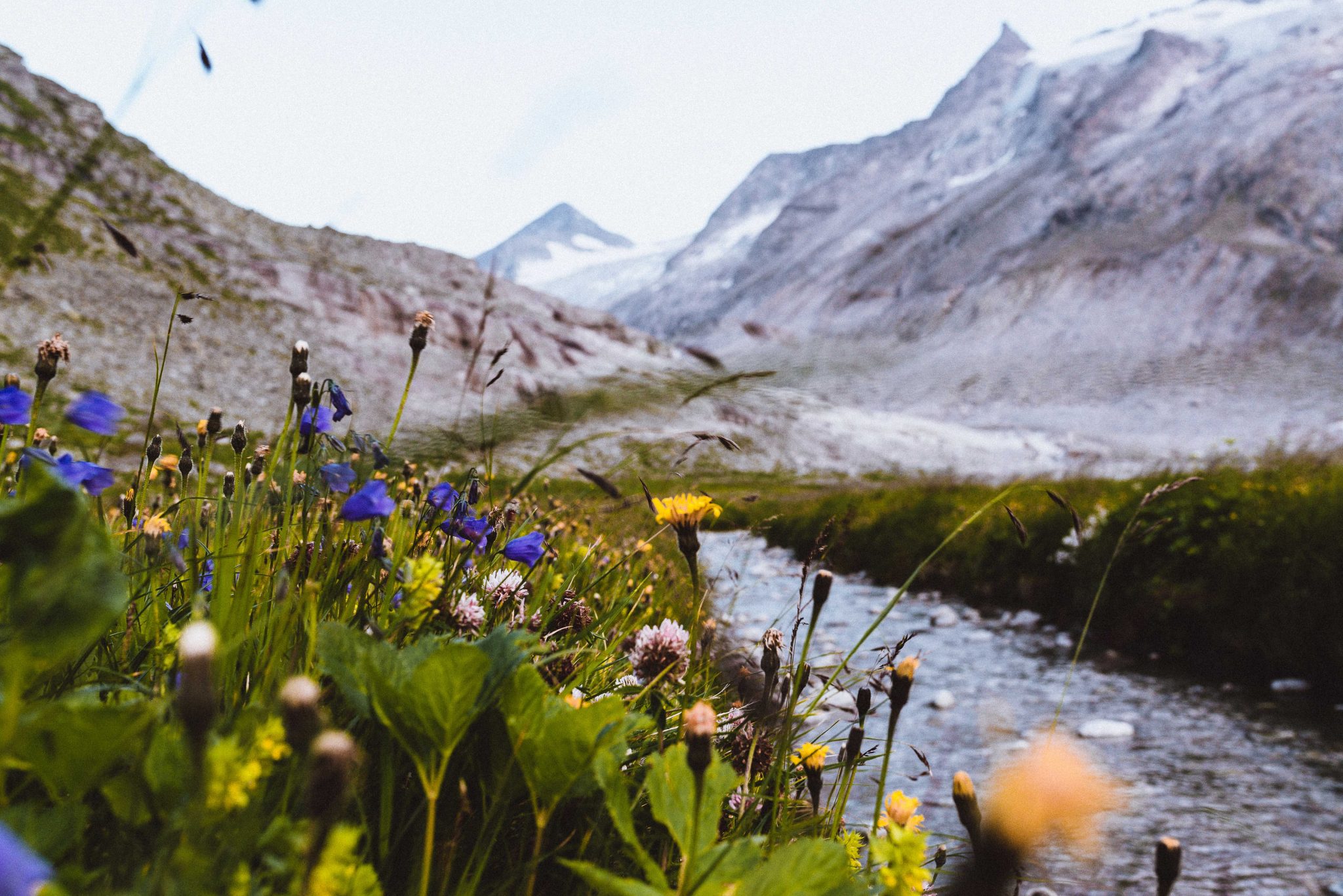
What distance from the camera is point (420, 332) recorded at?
142 centimetres

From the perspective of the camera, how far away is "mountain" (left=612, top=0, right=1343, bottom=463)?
194ft

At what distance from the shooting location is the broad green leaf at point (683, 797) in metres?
0.93

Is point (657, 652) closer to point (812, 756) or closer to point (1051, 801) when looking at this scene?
point (812, 756)

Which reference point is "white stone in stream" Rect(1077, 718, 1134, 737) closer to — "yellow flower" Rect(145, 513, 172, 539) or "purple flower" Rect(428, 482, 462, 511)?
"purple flower" Rect(428, 482, 462, 511)

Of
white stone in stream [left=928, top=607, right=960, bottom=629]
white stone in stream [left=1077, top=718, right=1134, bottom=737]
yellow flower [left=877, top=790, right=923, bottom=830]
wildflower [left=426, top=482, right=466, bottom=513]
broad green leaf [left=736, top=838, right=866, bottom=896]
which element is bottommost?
white stone in stream [left=928, top=607, right=960, bottom=629]

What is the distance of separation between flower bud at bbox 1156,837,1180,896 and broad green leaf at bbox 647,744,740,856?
511 millimetres

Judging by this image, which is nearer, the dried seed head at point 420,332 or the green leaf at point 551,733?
the green leaf at point 551,733

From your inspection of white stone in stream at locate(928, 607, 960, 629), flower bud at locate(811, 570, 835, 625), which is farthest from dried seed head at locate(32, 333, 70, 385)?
white stone in stream at locate(928, 607, 960, 629)

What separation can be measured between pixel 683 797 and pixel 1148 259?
8631 centimetres

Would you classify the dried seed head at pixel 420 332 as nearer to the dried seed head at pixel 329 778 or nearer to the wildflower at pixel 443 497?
the wildflower at pixel 443 497

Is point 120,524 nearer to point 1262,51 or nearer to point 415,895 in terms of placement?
point 415,895

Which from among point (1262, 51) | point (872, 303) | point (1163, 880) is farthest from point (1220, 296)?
point (1163, 880)

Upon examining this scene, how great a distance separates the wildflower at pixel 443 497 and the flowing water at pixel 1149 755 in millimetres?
789

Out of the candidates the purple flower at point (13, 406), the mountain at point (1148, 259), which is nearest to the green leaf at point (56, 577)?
the purple flower at point (13, 406)
